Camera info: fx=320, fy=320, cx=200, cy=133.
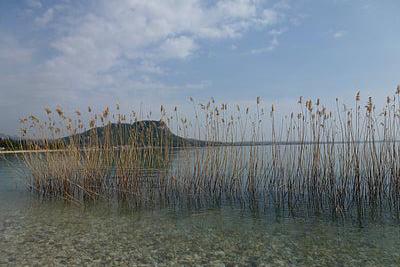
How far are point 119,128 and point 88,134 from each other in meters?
0.94

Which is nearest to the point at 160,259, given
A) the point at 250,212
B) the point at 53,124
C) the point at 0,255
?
the point at 0,255

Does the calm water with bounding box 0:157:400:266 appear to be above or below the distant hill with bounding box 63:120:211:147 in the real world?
below

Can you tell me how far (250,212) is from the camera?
18.4 ft

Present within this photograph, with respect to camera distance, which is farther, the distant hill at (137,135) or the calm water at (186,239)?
the distant hill at (137,135)

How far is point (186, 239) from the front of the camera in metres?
4.22

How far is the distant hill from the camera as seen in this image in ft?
21.6

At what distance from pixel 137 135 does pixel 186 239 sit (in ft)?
9.90

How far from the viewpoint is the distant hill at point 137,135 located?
658 centimetres

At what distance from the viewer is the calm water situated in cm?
350

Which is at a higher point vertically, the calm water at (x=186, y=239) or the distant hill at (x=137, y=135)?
the distant hill at (x=137, y=135)

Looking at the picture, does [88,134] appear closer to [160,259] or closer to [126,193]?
[126,193]

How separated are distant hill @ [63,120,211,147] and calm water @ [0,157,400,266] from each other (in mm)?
1499

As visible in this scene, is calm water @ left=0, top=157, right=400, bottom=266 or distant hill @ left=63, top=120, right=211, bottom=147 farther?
distant hill @ left=63, top=120, right=211, bottom=147

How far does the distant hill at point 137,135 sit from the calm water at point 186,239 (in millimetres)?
1499
